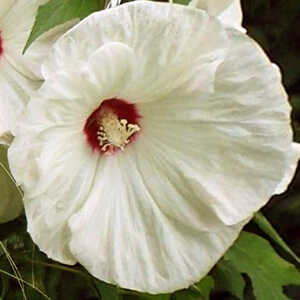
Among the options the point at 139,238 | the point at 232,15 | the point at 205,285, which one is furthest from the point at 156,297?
the point at 232,15

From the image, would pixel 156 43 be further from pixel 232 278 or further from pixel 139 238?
pixel 232 278

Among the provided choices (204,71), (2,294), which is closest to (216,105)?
(204,71)

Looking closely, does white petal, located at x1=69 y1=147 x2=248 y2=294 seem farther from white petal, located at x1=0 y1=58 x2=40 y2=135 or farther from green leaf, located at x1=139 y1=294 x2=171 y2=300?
green leaf, located at x1=139 y1=294 x2=171 y2=300

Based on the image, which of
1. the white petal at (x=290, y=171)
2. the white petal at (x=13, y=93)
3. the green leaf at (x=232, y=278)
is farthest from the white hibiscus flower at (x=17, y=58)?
the green leaf at (x=232, y=278)

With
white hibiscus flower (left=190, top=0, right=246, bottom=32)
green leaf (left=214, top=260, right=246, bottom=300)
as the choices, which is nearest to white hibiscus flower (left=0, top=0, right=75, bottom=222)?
white hibiscus flower (left=190, top=0, right=246, bottom=32)

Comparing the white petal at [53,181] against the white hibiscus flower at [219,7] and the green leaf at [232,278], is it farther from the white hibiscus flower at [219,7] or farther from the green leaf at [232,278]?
the green leaf at [232,278]

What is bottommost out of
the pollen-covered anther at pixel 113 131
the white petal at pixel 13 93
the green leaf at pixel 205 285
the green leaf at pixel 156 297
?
the green leaf at pixel 205 285

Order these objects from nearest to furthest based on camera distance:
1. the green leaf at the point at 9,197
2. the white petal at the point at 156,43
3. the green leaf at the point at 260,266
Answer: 1. the white petal at the point at 156,43
2. the green leaf at the point at 9,197
3. the green leaf at the point at 260,266
